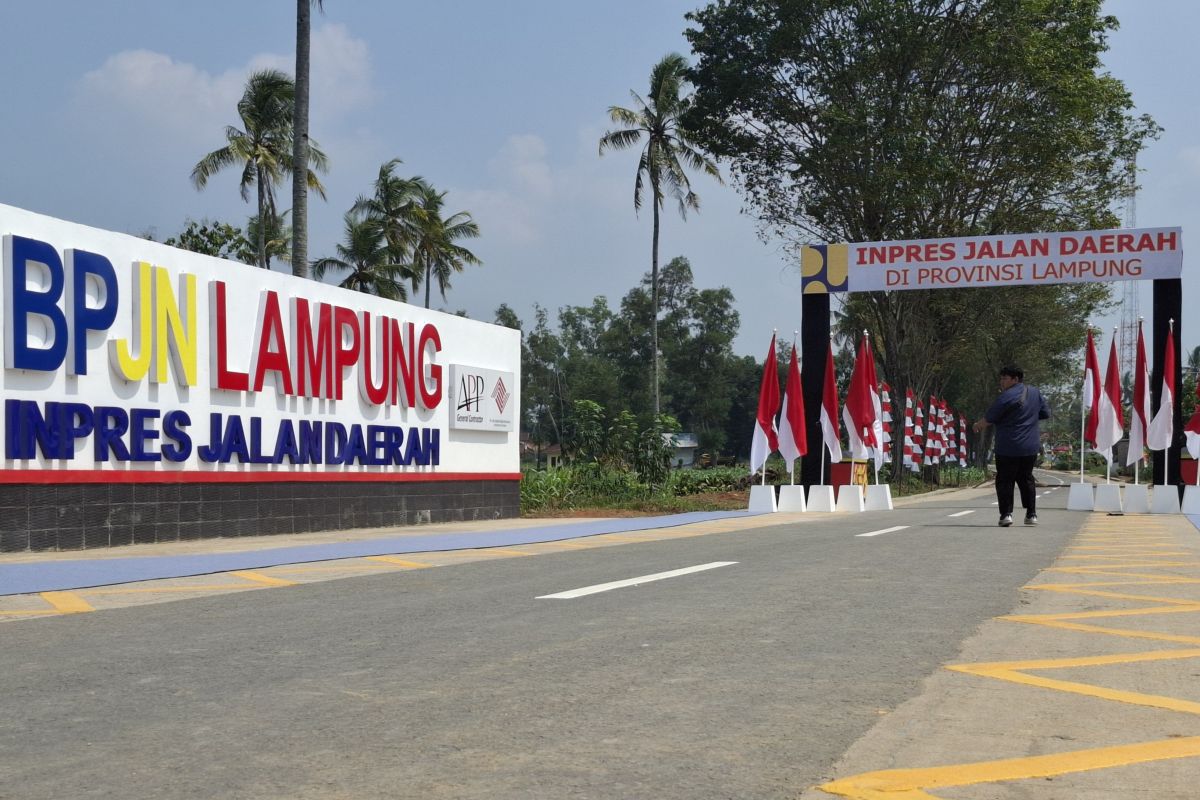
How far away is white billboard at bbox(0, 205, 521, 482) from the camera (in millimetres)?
11680

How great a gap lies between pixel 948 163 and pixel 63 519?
2783 centimetres

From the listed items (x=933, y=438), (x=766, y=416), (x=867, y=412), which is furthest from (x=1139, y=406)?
(x=933, y=438)

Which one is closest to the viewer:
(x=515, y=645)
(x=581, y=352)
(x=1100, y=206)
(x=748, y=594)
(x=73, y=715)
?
(x=73, y=715)

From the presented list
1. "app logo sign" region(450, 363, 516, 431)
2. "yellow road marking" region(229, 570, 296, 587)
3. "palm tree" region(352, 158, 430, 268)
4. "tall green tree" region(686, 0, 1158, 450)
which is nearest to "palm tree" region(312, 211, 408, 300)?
"palm tree" region(352, 158, 430, 268)

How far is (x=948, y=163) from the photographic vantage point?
111 feet

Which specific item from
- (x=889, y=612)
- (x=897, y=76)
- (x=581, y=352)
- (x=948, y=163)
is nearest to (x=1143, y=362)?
(x=948, y=163)

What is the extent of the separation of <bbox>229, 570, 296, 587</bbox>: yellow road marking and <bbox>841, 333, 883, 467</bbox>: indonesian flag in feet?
47.0

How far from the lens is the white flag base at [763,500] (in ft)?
70.1

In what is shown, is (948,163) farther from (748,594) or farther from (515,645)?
(515,645)

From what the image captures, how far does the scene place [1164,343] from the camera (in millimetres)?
21844

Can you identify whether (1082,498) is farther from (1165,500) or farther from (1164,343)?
(1164,343)

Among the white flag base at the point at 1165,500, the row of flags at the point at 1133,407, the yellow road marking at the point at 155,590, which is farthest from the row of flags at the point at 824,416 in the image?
the yellow road marking at the point at 155,590

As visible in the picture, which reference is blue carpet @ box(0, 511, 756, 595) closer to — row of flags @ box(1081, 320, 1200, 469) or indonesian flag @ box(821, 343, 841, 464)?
indonesian flag @ box(821, 343, 841, 464)

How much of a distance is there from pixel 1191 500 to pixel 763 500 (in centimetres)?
739
